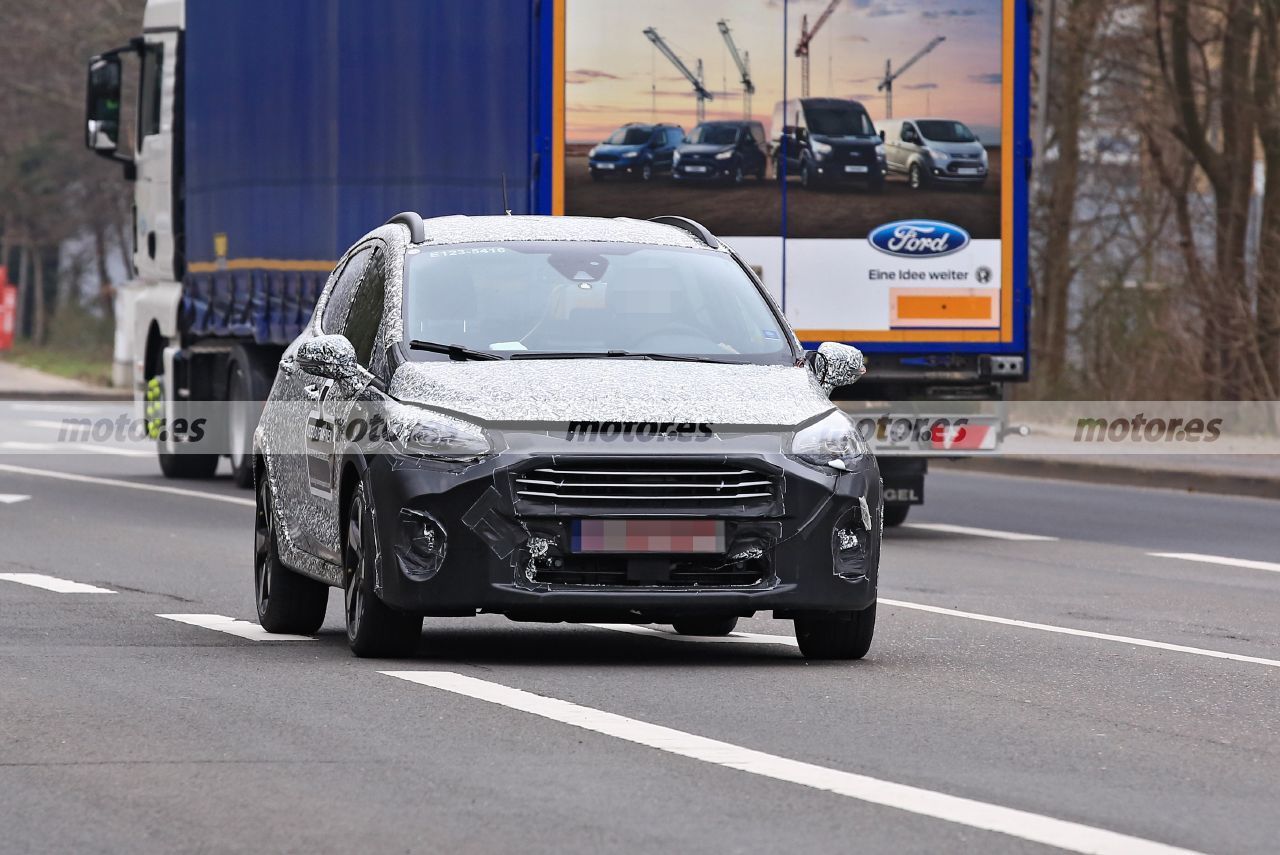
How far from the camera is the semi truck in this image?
18.0 metres

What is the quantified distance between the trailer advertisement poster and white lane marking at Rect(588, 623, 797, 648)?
20.9 feet

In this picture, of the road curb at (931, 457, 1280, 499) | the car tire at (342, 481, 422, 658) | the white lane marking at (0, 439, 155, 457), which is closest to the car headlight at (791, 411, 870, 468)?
the car tire at (342, 481, 422, 658)

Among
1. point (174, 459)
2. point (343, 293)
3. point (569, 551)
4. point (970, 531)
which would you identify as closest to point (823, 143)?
point (970, 531)

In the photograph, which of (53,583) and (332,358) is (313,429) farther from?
(53,583)

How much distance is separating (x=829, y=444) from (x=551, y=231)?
76.9 inches

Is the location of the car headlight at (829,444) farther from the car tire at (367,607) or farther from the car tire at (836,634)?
the car tire at (367,607)

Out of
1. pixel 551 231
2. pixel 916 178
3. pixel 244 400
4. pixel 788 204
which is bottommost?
pixel 244 400

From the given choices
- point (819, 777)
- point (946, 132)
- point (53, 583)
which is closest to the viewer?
point (819, 777)

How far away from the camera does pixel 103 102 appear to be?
24.2m

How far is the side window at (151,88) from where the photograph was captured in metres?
24.3

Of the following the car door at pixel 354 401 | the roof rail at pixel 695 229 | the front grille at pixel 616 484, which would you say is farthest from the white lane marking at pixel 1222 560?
the front grille at pixel 616 484

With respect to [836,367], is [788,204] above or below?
above

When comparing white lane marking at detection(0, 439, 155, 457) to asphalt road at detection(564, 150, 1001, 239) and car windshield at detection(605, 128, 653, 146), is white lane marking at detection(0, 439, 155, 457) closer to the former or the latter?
asphalt road at detection(564, 150, 1001, 239)

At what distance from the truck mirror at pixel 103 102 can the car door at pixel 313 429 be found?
41.4 feet
